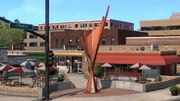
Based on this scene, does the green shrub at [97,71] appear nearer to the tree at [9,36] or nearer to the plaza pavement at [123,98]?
the plaza pavement at [123,98]

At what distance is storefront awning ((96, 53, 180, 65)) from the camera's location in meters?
53.7

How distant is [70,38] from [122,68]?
2669cm

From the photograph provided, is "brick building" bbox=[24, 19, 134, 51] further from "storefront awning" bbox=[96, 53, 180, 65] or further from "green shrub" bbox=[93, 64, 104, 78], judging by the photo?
"green shrub" bbox=[93, 64, 104, 78]

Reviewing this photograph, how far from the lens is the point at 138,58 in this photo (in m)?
56.2

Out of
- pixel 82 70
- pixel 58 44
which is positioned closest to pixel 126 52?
pixel 82 70

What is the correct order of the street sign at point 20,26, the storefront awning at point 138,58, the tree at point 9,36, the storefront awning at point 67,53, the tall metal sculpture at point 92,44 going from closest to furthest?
1. the street sign at point 20,26
2. the tall metal sculpture at point 92,44
3. the storefront awning at point 138,58
4. the storefront awning at point 67,53
5. the tree at point 9,36

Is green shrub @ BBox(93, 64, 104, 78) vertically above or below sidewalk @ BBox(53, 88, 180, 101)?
above

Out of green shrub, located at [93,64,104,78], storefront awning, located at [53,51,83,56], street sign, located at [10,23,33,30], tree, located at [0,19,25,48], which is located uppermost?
tree, located at [0,19,25,48]

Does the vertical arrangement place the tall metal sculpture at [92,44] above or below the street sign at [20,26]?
below

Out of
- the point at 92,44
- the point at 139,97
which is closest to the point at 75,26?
the point at 92,44

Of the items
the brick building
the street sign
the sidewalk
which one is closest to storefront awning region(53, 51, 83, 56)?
the sidewalk

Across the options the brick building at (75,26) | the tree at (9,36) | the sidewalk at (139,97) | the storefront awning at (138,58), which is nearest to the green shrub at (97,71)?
the storefront awning at (138,58)

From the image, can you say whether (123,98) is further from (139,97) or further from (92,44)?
(92,44)

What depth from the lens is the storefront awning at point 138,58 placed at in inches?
2114
